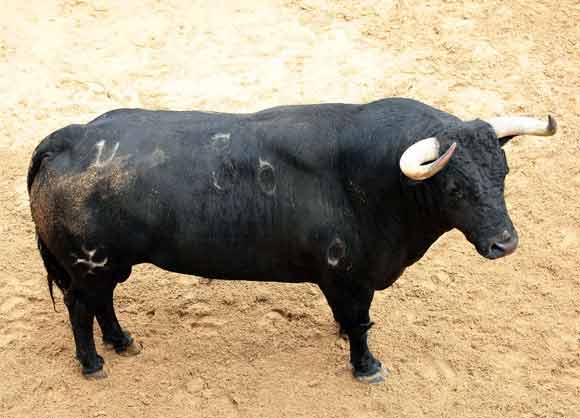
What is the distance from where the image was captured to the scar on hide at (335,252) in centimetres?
567

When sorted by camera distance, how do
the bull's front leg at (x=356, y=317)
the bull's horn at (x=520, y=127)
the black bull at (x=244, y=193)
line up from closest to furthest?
the bull's horn at (x=520, y=127) → the black bull at (x=244, y=193) → the bull's front leg at (x=356, y=317)

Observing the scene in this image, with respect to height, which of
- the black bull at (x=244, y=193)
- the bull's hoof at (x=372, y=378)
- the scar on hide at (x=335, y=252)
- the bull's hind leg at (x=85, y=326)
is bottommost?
the bull's hoof at (x=372, y=378)

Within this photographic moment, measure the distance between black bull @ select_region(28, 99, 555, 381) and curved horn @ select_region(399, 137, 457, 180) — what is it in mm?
263

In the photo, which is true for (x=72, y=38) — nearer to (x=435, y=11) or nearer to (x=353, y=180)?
(x=435, y=11)

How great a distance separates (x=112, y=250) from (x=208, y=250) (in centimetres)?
64

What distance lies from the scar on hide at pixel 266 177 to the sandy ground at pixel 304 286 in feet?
5.77

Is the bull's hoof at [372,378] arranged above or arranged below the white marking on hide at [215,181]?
below

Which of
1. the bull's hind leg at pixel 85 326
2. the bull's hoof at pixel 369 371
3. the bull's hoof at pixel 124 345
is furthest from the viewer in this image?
the bull's hoof at pixel 124 345

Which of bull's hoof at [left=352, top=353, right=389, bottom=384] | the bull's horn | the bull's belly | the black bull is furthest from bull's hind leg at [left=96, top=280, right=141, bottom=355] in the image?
the bull's horn

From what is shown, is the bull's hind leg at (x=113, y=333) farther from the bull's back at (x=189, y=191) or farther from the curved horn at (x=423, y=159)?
the curved horn at (x=423, y=159)

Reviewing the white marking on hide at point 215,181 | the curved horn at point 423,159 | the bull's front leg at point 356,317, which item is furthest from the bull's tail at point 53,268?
the curved horn at point 423,159

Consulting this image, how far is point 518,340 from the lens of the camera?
6840mm

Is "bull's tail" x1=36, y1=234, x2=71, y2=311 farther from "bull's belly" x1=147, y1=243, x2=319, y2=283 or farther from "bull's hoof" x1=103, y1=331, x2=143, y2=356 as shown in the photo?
"bull's belly" x1=147, y1=243, x2=319, y2=283

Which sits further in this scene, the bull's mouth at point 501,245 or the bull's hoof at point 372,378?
the bull's hoof at point 372,378
